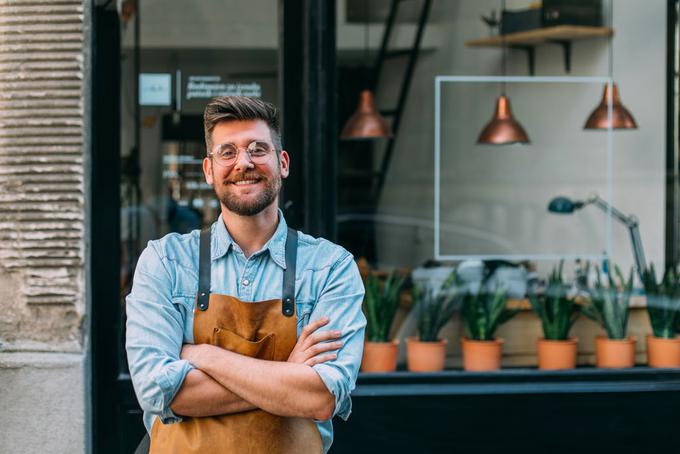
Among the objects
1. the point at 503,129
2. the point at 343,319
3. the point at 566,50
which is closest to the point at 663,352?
the point at 503,129

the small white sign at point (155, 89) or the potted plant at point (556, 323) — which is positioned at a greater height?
the small white sign at point (155, 89)

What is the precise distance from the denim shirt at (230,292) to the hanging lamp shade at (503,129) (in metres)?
3.49

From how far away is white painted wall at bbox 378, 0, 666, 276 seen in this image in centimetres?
591

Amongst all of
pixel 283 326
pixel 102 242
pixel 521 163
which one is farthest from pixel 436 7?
pixel 283 326

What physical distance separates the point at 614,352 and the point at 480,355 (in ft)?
2.68

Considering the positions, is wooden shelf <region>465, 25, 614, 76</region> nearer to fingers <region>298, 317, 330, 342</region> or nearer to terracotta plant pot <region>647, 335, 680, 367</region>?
terracotta plant pot <region>647, 335, 680, 367</region>

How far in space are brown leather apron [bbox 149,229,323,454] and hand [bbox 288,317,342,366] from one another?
0.09 feet

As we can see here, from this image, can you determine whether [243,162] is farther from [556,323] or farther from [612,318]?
[612,318]

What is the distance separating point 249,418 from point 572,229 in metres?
3.98

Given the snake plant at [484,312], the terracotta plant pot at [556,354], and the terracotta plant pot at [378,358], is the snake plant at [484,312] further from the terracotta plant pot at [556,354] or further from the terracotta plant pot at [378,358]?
the terracotta plant pot at [378,358]

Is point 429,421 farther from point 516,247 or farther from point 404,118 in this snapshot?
point 404,118

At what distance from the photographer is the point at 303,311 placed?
2688mm

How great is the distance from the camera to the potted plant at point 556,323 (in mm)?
5672

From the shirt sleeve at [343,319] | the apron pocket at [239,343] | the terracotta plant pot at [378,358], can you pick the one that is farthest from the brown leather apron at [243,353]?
the terracotta plant pot at [378,358]
